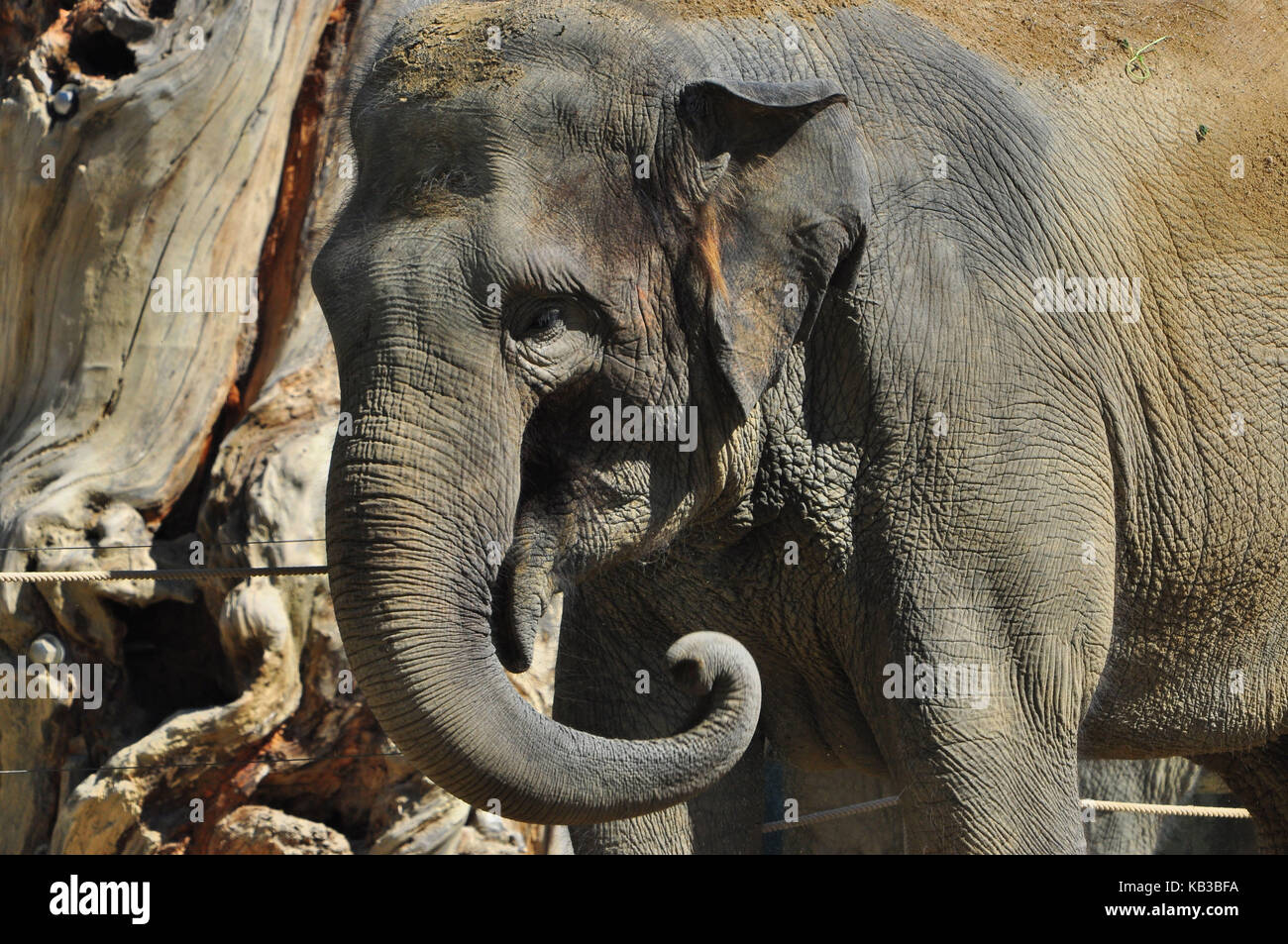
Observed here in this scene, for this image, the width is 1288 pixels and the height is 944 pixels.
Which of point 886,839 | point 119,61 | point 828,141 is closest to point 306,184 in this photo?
point 119,61

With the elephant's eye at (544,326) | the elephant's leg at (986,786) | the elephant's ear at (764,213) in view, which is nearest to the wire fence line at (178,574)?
the elephant's eye at (544,326)

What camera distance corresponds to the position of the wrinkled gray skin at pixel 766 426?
219 cm

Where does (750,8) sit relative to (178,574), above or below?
above

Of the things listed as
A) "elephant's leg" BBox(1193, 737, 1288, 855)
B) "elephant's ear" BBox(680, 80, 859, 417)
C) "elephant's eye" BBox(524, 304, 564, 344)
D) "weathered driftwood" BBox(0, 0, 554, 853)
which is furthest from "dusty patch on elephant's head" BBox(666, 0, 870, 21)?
"weathered driftwood" BBox(0, 0, 554, 853)

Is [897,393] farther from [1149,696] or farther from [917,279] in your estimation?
[1149,696]

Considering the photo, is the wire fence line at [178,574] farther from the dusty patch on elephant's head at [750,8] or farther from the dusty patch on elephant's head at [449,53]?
the dusty patch on elephant's head at [750,8]

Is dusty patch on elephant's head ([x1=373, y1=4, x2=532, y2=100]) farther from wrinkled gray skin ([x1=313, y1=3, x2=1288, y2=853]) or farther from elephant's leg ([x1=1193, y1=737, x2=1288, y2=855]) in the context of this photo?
elephant's leg ([x1=1193, y1=737, x2=1288, y2=855])

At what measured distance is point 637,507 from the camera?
7.92 ft

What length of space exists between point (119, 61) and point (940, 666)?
10.6ft

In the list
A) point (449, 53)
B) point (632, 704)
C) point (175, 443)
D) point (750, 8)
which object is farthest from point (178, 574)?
point (175, 443)

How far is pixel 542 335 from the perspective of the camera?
226 cm

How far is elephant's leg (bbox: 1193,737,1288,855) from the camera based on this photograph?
142 inches

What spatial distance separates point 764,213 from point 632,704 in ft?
3.16

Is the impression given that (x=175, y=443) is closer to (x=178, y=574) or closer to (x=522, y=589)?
(x=178, y=574)
